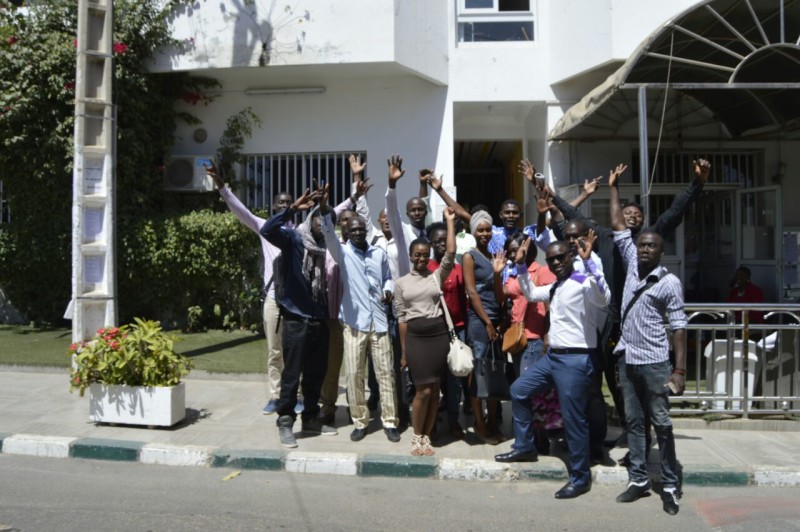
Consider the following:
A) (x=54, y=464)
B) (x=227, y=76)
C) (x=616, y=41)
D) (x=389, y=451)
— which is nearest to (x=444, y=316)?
(x=389, y=451)

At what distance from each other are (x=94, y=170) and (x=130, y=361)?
2601 millimetres

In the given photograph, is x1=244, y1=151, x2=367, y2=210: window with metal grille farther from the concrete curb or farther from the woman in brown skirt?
the concrete curb

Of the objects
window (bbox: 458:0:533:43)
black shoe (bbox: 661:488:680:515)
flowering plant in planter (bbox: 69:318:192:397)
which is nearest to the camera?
black shoe (bbox: 661:488:680:515)

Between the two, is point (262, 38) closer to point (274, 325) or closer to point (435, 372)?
point (274, 325)

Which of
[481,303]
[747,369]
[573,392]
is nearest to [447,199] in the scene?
[481,303]

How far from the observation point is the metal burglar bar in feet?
24.2

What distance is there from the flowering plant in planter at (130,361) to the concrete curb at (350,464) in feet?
1.96

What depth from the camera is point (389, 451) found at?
570cm

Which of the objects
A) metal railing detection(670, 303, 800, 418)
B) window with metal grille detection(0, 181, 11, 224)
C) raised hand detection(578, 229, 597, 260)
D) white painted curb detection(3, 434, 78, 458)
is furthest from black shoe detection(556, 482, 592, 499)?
window with metal grille detection(0, 181, 11, 224)

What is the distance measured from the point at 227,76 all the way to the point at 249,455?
726 centimetres

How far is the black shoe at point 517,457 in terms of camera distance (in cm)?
540

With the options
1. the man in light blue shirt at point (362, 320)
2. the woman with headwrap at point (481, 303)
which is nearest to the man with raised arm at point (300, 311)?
the man in light blue shirt at point (362, 320)

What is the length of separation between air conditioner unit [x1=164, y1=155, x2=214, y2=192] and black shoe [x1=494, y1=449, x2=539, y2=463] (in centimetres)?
735

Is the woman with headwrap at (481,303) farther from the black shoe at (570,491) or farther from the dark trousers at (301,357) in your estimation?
the dark trousers at (301,357)
